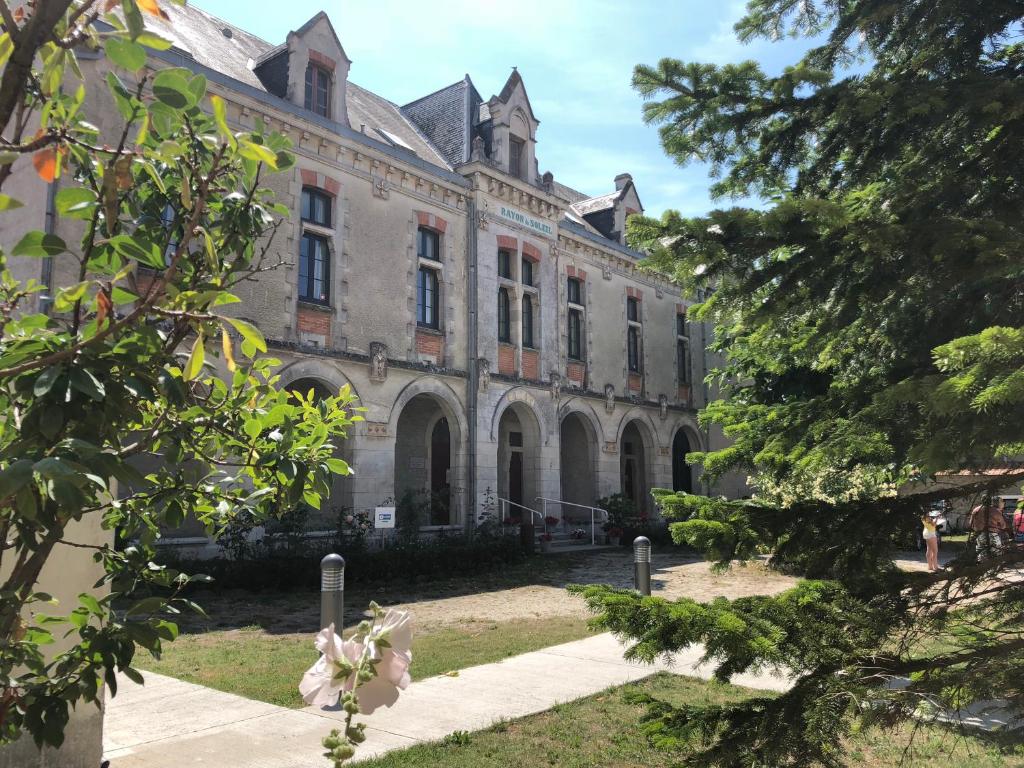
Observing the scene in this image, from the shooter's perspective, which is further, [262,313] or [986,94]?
[262,313]

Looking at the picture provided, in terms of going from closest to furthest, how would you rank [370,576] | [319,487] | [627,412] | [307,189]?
1. [319,487]
2. [370,576]
3. [307,189]
4. [627,412]

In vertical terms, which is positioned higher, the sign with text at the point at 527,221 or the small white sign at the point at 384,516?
the sign with text at the point at 527,221

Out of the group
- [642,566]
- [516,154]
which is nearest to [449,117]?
[516,154]

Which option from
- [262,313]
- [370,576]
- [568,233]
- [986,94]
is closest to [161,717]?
[986,94]

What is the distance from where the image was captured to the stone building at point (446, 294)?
15.1 metres

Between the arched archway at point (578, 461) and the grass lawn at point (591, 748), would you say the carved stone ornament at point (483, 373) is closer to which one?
the arched archway at point (578, 461)

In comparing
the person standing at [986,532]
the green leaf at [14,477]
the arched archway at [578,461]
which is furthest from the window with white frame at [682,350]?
the green leaf at [14,477]

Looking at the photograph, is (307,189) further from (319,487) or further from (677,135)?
(319,487)

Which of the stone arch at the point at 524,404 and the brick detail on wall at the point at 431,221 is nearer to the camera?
the brick detail on wall at the point at 431,221

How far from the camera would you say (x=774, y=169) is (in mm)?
4719

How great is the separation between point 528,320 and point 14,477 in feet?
63.5

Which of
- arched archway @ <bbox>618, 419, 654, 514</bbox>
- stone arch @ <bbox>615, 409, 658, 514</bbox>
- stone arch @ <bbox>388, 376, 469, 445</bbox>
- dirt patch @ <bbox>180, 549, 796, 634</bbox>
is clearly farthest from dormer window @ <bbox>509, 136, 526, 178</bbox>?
dirt patch @ <bbox>180, 549, 796, 634</bbox>

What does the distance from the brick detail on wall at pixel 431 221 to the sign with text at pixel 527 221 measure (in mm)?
2185

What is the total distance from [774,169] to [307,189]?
12472mm
